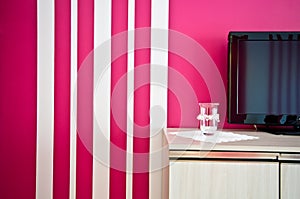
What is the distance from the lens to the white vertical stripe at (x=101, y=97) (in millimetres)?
2162

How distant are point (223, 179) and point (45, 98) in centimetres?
108

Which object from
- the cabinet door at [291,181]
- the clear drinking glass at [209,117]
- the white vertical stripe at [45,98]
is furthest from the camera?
the white vertical stripe at [45,98]

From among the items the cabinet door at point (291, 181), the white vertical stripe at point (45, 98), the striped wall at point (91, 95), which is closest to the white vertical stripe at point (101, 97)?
the striped wall at point (91, 95)

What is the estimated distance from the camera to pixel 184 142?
5.31ft

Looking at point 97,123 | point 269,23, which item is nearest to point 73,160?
point 97,123

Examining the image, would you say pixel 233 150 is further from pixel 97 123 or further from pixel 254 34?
pixel 97 123

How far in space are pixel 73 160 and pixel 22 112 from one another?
38 cm

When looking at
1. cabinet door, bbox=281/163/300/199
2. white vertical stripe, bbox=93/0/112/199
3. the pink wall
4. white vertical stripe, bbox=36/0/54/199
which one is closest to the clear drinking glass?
the pink wall

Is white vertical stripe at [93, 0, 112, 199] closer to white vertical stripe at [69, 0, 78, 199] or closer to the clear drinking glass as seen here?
white vertical stripe at [69, 0, 78, 199]

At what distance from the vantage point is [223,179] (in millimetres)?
1563

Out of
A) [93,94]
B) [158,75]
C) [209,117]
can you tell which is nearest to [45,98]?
[93,94]

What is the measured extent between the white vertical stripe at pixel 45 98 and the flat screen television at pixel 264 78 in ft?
3.07

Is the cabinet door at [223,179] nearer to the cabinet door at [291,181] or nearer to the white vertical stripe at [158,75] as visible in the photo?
the cabinet door at [291,181]

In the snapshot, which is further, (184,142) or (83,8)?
(83,8)
